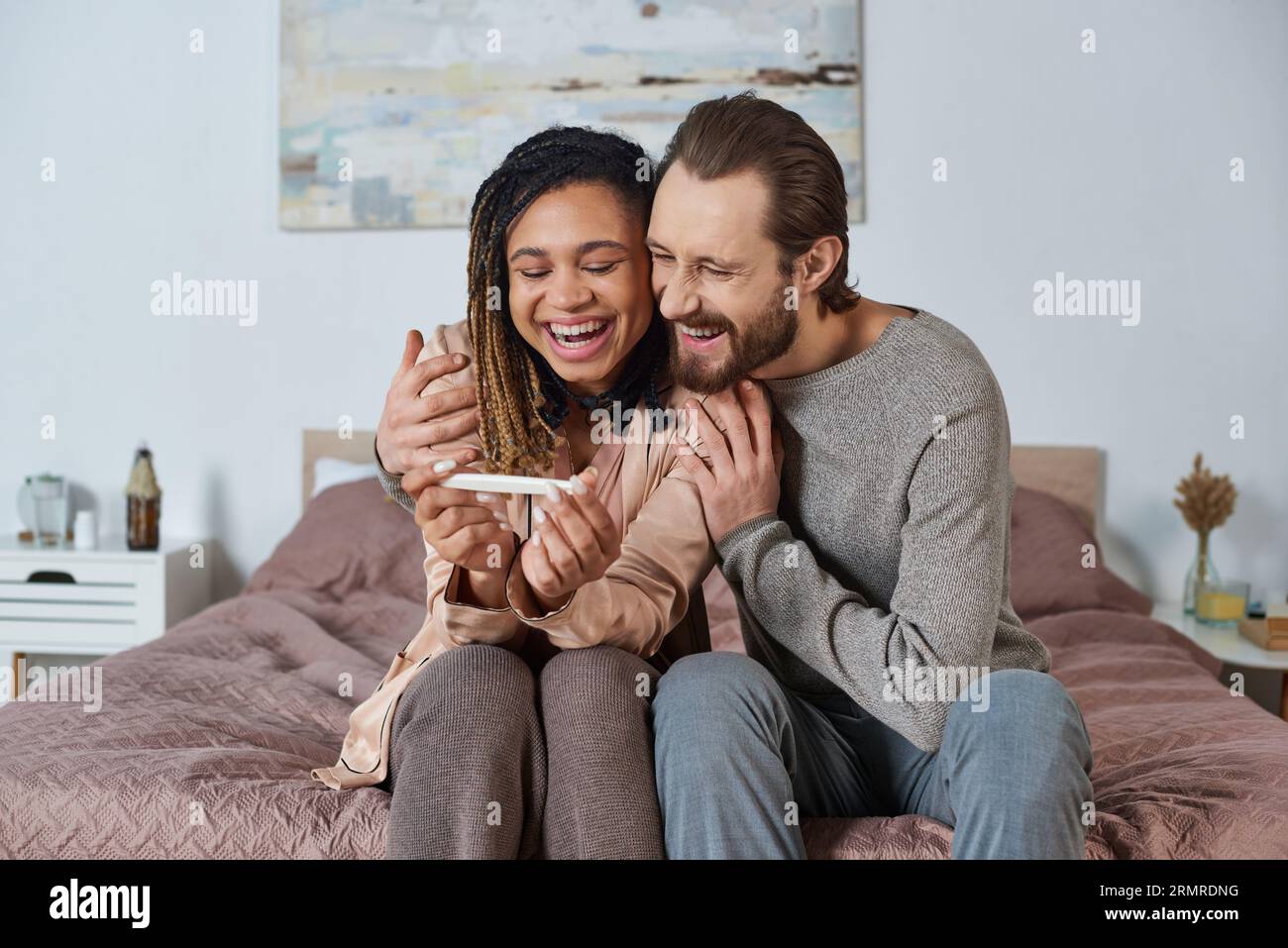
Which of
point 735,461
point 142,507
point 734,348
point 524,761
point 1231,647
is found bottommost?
point 1231,647

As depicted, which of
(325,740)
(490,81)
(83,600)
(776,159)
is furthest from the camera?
(490,81)

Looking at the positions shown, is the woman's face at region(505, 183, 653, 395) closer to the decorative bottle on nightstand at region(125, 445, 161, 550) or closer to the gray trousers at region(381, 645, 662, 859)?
the gray trousers at region(381, 645, 662, 859)

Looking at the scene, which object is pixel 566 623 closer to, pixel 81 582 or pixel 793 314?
pixel 793 314

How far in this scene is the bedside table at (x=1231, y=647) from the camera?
2.55m

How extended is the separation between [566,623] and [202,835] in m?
0.51

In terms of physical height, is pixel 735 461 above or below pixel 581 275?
below

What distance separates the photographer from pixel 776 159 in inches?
53.0

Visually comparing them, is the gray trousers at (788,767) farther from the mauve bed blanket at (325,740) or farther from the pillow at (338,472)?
the pillow at (338,472)

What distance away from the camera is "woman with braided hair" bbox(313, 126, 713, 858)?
1.17 meters

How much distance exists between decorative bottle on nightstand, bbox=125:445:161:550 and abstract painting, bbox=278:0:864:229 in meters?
0.80

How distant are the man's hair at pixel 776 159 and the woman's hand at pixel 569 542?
394 millimetres

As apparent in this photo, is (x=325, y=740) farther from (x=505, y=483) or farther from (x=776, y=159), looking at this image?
(x=776, y=159)

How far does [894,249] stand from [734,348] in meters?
1.92

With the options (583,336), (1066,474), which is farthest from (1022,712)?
(1066,474)
